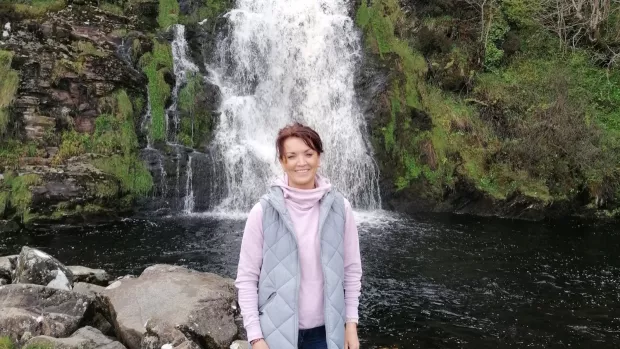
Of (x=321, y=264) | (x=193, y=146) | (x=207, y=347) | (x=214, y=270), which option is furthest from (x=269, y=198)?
(x=193, y=146)

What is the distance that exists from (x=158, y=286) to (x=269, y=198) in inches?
171

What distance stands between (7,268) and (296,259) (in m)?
6.69

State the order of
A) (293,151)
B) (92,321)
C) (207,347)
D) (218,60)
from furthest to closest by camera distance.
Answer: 1. (218,60)
2. (92,321)
3. (207,347)
4. (293,151)

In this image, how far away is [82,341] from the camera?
563 centimetres

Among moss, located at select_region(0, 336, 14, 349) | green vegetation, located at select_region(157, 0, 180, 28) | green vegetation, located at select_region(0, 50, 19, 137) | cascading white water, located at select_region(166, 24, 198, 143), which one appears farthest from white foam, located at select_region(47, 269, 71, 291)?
green vegetation, located at select_region(157, 0, 180, 28)

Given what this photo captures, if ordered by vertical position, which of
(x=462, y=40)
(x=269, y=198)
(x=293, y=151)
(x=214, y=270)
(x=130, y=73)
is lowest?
(x=214, y=270)

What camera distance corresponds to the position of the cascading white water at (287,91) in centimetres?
1694

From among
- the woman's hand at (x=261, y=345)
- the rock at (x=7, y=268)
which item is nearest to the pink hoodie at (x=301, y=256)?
the woman's hand at (x=261, y=345)

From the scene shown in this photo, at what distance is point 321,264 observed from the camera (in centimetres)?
299

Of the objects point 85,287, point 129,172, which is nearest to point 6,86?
point 129,172

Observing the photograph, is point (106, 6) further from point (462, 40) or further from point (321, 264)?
point (321, 264)

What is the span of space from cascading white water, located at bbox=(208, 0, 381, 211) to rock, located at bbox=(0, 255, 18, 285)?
8807 mm

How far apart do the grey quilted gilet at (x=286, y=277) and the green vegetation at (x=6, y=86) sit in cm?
1449

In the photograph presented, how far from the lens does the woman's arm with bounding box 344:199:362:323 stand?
3111 millimetres
